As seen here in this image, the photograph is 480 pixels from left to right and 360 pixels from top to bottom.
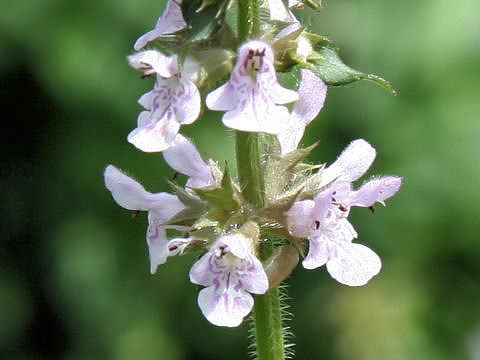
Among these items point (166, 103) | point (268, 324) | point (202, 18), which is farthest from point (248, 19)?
point (268, 324)

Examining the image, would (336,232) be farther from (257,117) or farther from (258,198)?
(257,117)

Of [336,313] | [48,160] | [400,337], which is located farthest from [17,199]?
[400,337]

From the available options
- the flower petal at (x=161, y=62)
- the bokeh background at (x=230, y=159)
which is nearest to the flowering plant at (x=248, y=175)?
the flower petal at (x=161, y=62)

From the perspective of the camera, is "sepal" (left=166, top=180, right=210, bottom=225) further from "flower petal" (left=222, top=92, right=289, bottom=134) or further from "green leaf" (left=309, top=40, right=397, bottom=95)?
"green leaf" (left=309, top=40, right=397, bottom=95)

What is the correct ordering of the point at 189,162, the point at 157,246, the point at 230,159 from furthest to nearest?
1. the point at 230,159
2. the point at 189,162
3. the point at 157,246

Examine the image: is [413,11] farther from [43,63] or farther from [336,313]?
[43,63]

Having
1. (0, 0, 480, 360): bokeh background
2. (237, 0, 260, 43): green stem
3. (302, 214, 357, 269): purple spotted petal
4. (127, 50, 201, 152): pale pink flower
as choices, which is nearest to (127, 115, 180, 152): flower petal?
(127, 50, 201, 152): pale pink flower
